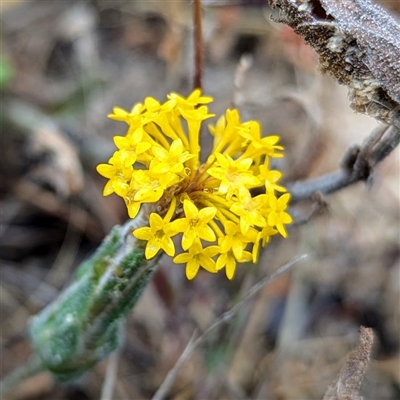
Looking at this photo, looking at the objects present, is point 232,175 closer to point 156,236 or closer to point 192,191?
point 192,191

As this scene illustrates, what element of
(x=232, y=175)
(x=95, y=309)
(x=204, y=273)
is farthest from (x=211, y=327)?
(x=204, y=273)

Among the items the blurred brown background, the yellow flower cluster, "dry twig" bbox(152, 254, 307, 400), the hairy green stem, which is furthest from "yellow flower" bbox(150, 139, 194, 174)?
the blurred brown background

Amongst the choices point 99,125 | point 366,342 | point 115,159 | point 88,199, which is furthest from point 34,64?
point 366,342

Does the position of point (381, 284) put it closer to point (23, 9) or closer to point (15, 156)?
point (15, 156)

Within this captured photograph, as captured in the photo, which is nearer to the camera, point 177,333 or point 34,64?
point 177,333

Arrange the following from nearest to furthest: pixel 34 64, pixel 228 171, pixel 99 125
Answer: pixel 228 171
pixel 99 125
pixel 34 64

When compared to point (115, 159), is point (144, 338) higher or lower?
lower
